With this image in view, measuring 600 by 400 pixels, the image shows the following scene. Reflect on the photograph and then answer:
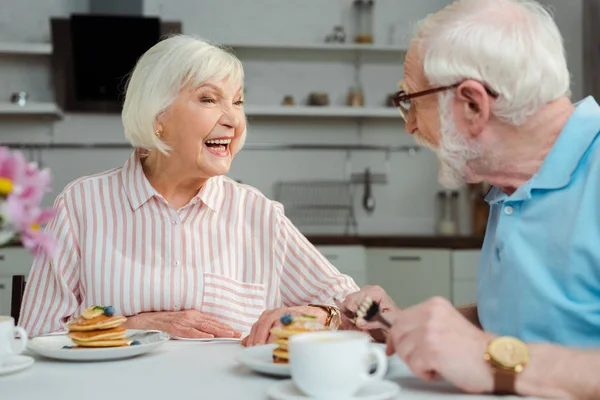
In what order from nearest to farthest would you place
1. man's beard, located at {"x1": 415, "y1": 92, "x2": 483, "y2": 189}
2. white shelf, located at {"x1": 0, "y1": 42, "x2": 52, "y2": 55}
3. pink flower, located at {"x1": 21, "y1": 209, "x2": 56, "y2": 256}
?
pink flower, located at {"x1": 21, "y1": 209, "x2": 56, "y2": 256}, man's beard, located at {"x1": 415, "y1": 92, "x2": 483, "y2": 189}, white shelf, located at {"x1": 0, "y1": 42, "x2": 52, "y2": 55}

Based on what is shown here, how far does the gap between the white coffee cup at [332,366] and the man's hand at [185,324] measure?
31.2 inches

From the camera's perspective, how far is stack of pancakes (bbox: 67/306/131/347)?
142 centimetres

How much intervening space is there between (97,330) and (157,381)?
270mm

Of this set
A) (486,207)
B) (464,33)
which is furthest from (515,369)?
(486,207)

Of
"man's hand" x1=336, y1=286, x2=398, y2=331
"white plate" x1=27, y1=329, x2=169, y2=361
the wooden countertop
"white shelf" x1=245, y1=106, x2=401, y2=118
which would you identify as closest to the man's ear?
"man's hand" x1=336, y1=286, x2=398, y2=331

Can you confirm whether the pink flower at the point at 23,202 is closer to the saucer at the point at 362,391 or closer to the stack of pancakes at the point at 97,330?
the saucer at the point at 362,391

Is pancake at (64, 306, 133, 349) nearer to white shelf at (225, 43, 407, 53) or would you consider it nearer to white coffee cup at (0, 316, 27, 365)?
white coffee cup at (0, 316, 27, 365)

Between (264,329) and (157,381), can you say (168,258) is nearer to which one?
(264,329)

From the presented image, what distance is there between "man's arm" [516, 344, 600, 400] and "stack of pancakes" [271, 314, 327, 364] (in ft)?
1.21

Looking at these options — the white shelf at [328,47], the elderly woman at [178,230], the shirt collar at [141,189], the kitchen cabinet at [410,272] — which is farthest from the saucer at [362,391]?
the white shelf at [328,47]

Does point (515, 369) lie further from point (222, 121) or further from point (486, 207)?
point (486, 207)

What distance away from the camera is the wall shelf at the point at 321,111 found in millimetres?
4938

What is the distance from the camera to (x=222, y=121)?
2092 mm

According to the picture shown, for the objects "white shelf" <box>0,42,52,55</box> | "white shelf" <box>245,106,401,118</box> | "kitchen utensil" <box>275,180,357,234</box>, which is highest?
"white shelf" <box>0,42,52,55</box>
